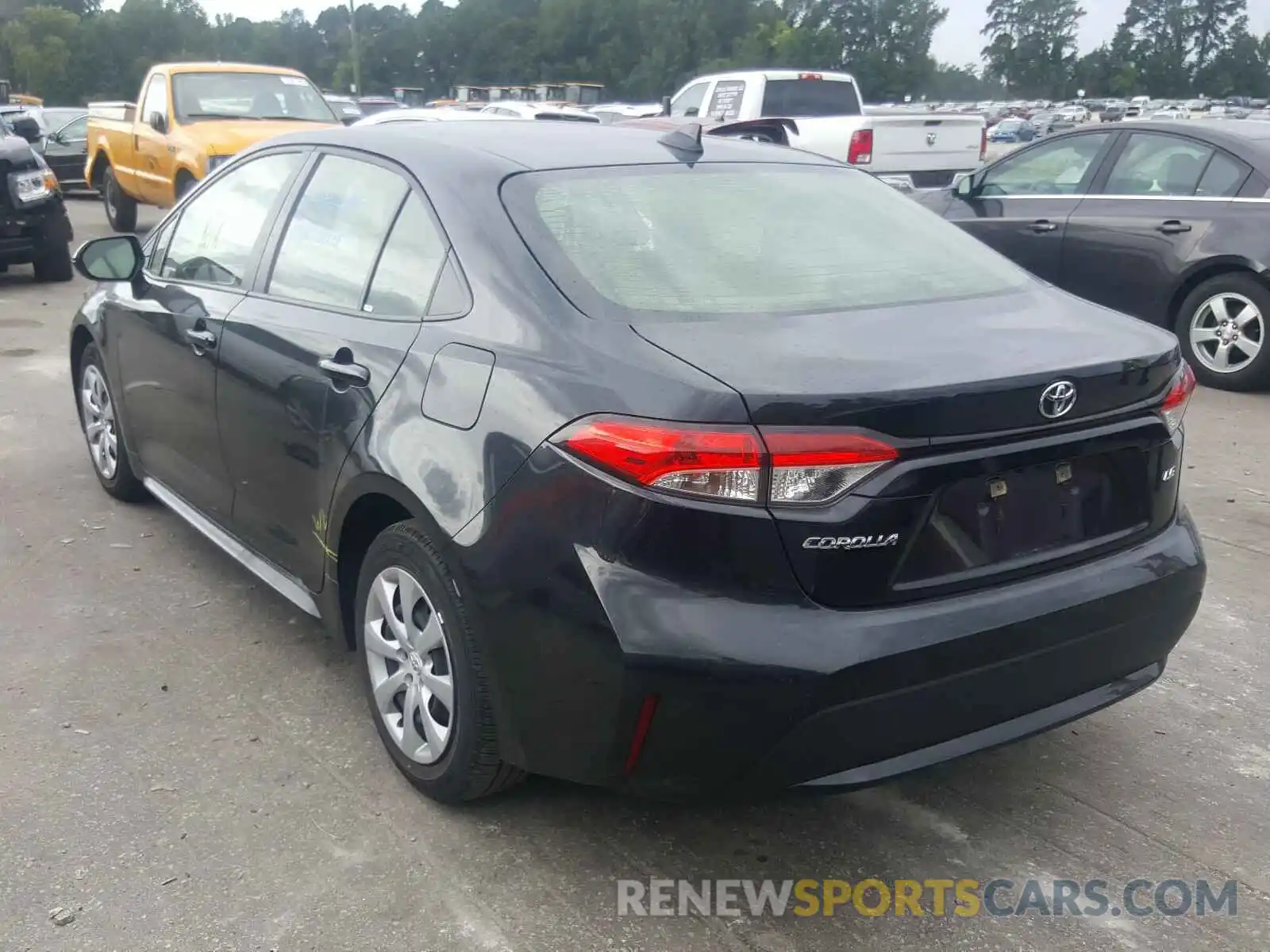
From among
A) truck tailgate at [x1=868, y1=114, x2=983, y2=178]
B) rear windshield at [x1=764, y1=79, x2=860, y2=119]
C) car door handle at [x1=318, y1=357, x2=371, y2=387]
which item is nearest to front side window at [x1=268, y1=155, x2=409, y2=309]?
car door handle at [x1=318, y1=357, x2=371, y2=387]

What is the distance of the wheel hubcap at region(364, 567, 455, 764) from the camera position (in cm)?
296

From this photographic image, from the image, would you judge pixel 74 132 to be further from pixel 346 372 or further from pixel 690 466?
pixel 690 466

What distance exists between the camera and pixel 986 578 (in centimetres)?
263

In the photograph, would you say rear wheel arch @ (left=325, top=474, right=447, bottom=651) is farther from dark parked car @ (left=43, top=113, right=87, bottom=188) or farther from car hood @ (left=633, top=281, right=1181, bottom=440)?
dark parked car @ (left=43, top=113, right=87, bottom=188)

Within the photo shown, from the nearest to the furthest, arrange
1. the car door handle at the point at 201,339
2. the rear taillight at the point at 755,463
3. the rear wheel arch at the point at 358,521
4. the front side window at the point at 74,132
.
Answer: the rear taillight at the point at 755,463 < the rear wheel arch at the point at 358,521 < the car door handle at the point at 201,339 < the front side window at the point at 74,132

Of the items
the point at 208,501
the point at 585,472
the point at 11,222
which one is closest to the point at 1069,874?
the point at 585,472

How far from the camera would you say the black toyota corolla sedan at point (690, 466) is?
7.98 ft

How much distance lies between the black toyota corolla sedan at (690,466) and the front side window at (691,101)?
13175mm

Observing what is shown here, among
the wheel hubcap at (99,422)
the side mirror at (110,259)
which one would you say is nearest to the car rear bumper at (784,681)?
the side mirror at (110,259)

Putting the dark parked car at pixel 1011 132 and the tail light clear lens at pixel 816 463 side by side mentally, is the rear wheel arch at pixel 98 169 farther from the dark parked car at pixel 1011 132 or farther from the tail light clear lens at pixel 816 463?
the dark parked car at pixel 1011 132

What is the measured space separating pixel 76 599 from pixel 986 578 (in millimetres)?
3237

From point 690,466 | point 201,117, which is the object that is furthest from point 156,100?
point 690,466

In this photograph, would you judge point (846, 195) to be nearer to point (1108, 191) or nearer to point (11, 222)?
point (1108, 191)

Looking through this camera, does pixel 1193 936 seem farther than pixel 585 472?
Yes
